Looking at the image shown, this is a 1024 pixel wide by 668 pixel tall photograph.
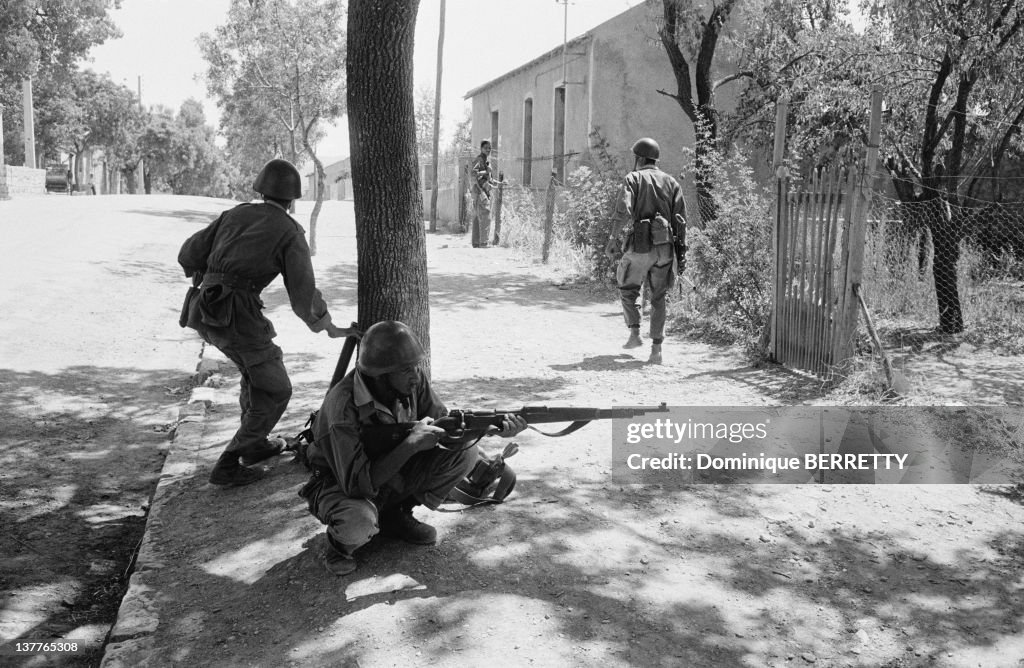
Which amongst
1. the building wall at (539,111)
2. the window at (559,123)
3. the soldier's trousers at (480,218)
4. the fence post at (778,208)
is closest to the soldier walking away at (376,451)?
the fence post at (778,208)

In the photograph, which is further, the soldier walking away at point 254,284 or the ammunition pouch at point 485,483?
the soldier walking away at point 254,284

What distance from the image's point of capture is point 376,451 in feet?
12.6

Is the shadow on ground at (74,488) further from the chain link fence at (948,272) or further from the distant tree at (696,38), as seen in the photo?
the distant tree at (696,38)

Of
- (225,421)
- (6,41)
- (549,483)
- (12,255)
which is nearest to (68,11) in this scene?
(6,41)

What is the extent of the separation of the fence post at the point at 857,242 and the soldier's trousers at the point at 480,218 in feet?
38.6

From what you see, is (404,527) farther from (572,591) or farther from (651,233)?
(651,233)

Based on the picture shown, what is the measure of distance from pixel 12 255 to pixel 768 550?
13.3m

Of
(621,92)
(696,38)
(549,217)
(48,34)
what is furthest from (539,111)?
(48,34)

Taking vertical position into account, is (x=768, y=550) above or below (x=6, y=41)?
below

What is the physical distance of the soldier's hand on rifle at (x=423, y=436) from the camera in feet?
12.3

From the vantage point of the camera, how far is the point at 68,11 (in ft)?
96.3

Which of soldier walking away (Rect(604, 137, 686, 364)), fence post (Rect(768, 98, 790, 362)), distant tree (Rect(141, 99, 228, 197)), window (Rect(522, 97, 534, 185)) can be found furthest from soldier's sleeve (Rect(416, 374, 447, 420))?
distant tree (Rect(141, 99, 228, 197))

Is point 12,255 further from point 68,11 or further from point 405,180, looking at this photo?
point 68,11

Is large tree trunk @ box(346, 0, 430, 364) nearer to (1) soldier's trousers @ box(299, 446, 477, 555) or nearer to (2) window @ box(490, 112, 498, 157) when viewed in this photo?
(1) soldier's trousers @ box(299, 446, 477, 555)
